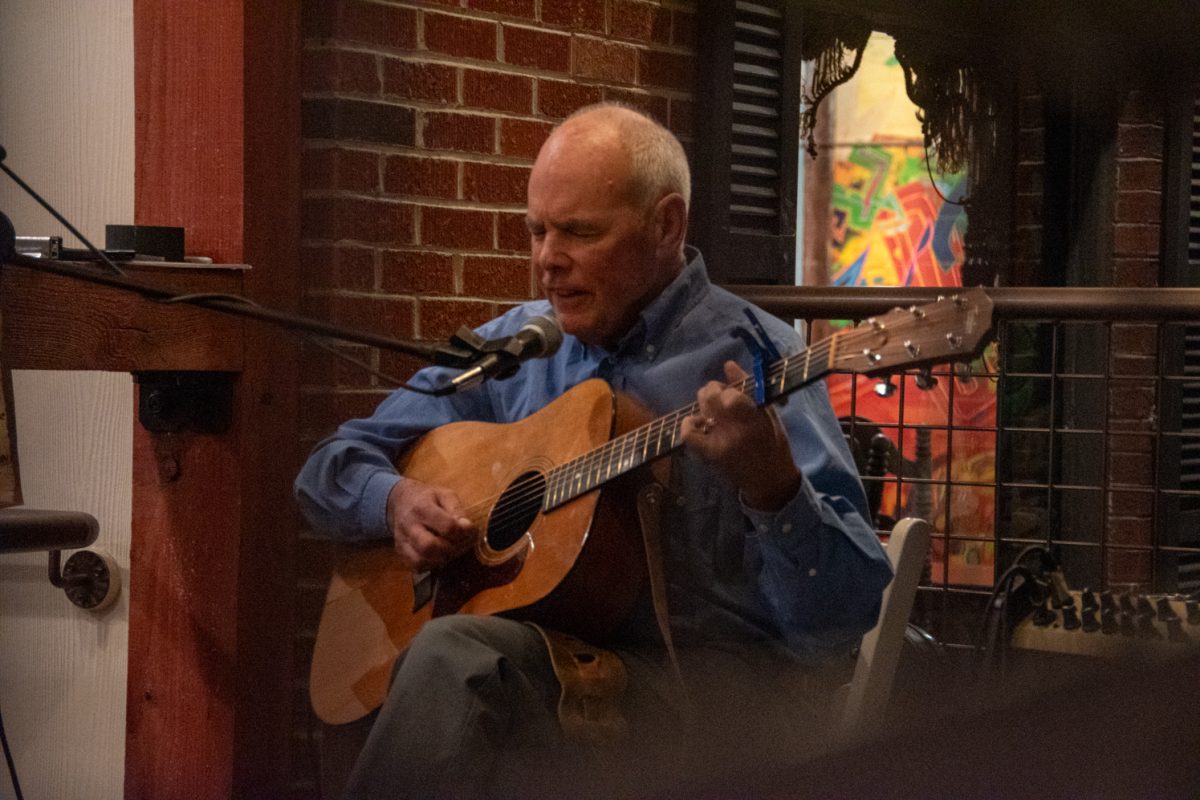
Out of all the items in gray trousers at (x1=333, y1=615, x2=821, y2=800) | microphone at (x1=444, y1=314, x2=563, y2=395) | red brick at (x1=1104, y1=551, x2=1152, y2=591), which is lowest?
red brick at (x1=1104, y1=551, x2=1152, y2=591)

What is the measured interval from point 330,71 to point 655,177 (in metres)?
0.58

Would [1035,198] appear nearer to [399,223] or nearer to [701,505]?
[399,223]

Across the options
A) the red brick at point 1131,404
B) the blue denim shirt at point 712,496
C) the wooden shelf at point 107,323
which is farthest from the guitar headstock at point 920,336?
the red brick at point 1131,404

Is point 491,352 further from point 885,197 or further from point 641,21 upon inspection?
point 885,197

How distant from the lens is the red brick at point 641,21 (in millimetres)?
2154

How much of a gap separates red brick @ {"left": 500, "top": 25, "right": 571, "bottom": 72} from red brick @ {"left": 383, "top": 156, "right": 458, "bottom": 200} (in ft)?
0.63

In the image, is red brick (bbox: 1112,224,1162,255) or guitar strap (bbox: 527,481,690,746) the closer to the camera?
guitar strap (bbox: 527,481,690,746)

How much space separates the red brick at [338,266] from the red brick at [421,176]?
0.33ft

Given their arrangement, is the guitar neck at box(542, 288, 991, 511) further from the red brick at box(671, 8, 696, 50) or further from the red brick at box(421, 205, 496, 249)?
the red brick at box(671, 8, 696, 50)

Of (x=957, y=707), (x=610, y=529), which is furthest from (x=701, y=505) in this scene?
(x=957, y=707)

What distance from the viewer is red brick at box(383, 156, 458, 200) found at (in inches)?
73.9

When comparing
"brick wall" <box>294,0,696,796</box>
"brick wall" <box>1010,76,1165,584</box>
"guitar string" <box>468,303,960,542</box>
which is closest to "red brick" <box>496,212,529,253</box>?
"brick wall" <box>294,0,696,796</box>

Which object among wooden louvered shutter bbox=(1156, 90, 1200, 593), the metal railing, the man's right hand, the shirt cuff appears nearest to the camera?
the man's right hand

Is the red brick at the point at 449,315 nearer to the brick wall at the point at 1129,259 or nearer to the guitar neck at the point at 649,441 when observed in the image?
the guitar neck at the point at 649,441
